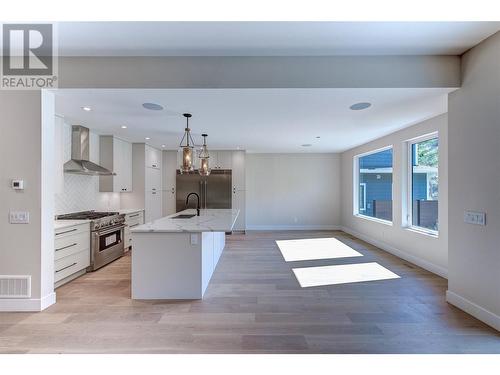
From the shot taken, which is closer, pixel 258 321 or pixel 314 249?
pixel 258 321

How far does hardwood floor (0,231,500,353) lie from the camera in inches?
82.0

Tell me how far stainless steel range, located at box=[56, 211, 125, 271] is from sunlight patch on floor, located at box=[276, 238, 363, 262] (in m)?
3.11

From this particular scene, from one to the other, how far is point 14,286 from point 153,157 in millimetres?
4269

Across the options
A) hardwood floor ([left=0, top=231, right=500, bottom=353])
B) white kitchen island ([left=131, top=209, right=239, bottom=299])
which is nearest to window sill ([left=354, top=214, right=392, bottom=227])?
→ hardwood floor ([left=0, top=231, right=500, bottom=353])

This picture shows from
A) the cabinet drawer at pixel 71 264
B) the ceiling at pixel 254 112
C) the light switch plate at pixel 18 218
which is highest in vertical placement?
the ceiling at pixel 254 112

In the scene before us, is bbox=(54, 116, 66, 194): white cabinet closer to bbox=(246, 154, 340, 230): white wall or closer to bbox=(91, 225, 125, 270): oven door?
bbox=(91, 225, 125, 270): oven door

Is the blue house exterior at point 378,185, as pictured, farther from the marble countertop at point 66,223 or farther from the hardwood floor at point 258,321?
the marble countertop at point 66,223

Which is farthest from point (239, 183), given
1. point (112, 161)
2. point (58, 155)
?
point (58, 155)

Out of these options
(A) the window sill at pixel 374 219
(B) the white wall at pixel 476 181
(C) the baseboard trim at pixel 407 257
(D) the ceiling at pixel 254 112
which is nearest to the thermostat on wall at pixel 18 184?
(D) the ceiling at pixel 254 112

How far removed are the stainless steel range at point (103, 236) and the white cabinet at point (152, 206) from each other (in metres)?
1.21

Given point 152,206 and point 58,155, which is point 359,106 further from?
point 152,206

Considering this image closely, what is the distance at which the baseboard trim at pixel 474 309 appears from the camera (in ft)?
7.54

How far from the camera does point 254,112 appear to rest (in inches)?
140
